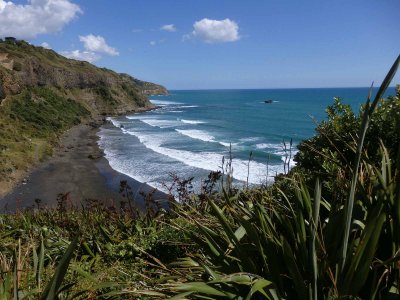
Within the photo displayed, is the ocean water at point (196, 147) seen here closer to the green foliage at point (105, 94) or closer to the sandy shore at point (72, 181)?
the sandy shore at point (72, 181)

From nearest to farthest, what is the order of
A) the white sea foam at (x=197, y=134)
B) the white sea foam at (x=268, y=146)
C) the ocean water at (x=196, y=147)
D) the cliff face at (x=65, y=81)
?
the ocean water at (x=196, y=147)
the white sea foam at (x=268, y=146)
the white sea foam at (x=197, y=134)
the cliff face at (x=65, y=81)

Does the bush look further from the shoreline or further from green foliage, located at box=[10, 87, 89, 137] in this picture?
the shoreline

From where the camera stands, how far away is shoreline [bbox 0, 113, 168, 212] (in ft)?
77.9

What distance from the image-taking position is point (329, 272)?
1967 mm

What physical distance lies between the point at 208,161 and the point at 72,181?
10666 mm

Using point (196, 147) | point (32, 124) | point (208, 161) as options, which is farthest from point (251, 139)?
point (32, 124)

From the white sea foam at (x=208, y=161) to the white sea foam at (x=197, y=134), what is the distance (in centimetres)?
456

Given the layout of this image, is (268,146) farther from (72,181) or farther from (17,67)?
(17,67)

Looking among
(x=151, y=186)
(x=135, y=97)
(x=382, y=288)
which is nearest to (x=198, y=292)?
(x=382, y=288)

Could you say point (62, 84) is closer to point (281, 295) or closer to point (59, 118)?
point (59, 118)

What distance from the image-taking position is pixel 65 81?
70312 millimetres

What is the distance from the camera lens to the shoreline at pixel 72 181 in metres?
23.7

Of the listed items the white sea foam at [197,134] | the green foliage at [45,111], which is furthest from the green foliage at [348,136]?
the green foliage at [45,111]

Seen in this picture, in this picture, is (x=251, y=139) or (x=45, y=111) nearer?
(x=251, y=139)
